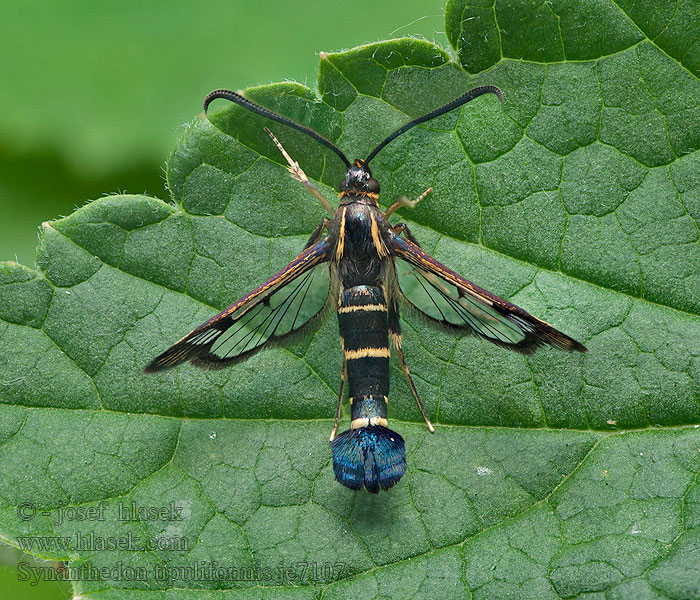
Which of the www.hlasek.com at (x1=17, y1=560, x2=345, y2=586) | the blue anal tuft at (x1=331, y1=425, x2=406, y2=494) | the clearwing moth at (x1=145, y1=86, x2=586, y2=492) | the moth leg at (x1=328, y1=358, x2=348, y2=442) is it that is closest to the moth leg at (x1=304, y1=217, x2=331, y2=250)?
the clearwing moth at (x1=145, y1=86, x2=586, y2=492)

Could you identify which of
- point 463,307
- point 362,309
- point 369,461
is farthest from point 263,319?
point 463,307

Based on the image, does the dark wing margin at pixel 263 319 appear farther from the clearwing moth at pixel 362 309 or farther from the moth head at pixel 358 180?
the moth head at pixel 358 180

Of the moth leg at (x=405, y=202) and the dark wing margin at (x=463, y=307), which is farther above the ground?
the moth leg at (x=405, y=202)

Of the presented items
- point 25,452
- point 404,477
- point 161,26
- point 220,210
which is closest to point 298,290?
point 220,210

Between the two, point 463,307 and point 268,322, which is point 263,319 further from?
point 463,307

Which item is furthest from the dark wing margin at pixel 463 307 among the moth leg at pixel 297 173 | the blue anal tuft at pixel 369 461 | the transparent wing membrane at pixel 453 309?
the blue anal tuft at pixel 369 461

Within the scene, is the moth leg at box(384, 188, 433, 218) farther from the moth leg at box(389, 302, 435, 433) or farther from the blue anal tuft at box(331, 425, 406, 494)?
the blue anal tuft at box(331, 425, 406, 494)
